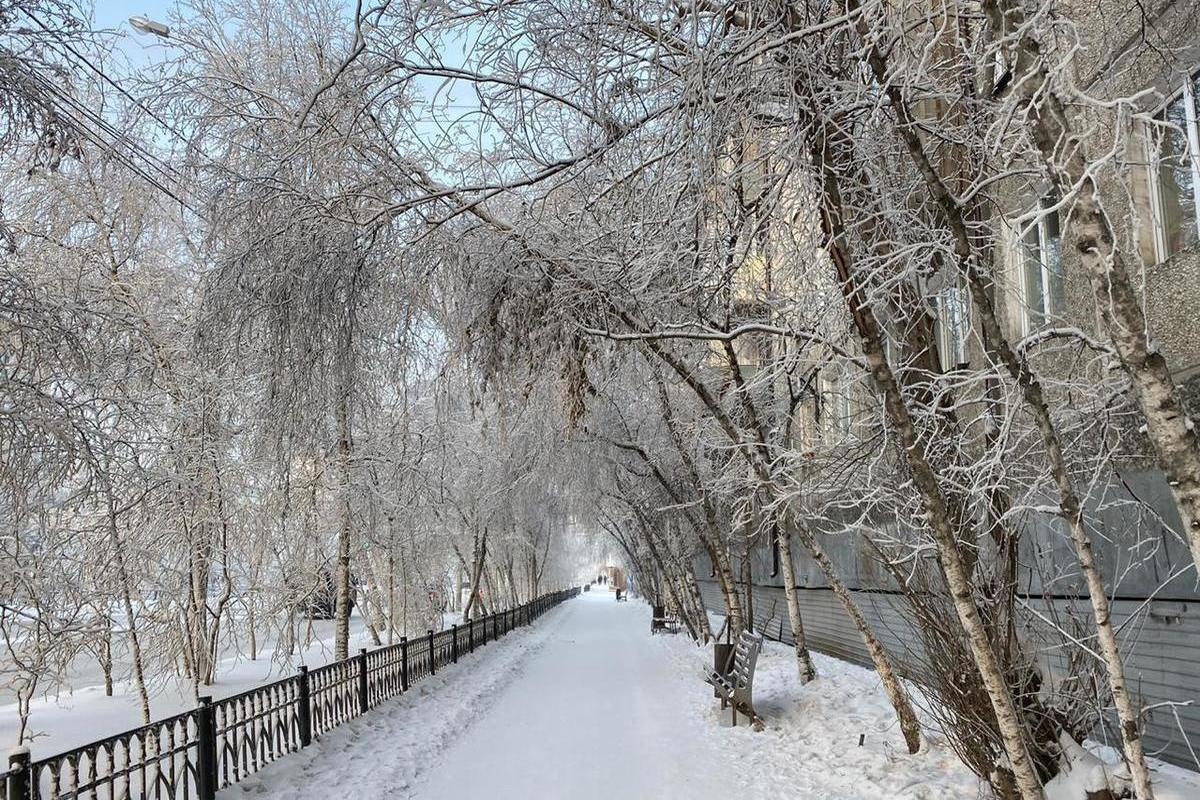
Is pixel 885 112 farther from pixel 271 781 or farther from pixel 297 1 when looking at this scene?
pixel 271 781

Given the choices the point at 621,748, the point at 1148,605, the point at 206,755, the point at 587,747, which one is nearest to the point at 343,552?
the point at 587,747

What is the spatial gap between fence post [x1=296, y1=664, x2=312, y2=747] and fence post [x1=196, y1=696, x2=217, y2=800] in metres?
2.22

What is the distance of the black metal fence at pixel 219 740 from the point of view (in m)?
5.60

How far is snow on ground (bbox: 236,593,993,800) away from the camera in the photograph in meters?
7.55

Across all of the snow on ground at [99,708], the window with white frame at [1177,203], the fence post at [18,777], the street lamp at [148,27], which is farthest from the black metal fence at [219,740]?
the window with white frame at [1177,203]

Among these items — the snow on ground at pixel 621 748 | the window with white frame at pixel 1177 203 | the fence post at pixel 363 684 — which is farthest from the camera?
the fence post at pixel 363 684

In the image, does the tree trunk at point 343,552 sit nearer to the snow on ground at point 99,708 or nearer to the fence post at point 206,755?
the snow on ground at point 99,708

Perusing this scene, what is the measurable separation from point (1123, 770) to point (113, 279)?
10.9 m

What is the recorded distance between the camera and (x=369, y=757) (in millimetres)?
9211

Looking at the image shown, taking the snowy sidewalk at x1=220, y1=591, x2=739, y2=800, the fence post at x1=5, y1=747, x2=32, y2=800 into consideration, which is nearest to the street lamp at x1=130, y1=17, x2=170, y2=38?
the fence post at x1=5, y1=747, x2=32, y2=800

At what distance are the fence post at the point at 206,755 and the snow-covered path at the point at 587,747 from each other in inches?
66.3

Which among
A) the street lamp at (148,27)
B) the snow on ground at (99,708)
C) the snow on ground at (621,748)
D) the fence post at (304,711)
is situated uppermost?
the street lamp at (148,27)

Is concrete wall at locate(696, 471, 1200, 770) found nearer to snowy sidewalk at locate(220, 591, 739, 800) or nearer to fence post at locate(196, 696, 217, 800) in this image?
snowy sidewalk at locate(220, 591, 739, 800)

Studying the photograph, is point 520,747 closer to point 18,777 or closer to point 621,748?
point 621,748
